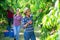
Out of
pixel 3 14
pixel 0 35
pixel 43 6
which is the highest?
pixel 43 6

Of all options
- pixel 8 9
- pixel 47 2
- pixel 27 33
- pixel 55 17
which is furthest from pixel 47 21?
pixel 8 9

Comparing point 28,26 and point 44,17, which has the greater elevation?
point 44,17

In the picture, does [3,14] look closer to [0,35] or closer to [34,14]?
[0,35]

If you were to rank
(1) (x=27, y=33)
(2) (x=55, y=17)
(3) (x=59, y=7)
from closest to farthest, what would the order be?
(3) (x=59, y=7) → (2) (x=55, y=17) → (1) (x=27, y=33)

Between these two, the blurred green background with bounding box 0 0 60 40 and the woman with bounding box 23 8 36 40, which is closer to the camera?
the blurred green background with bounding box 0 0 60 40

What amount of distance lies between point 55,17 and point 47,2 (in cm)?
305

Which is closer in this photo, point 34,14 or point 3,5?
point 34,14

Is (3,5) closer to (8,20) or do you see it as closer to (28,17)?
(8,20)

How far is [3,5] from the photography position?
1375 cm

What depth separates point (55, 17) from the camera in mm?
4660

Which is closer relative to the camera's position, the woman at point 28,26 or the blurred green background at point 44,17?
the blurred green background at point 44,17

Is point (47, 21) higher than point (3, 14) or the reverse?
higher

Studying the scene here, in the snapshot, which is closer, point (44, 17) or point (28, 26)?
point (44, 17)

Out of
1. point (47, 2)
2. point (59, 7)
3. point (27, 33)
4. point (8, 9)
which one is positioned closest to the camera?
point (59, 7)
